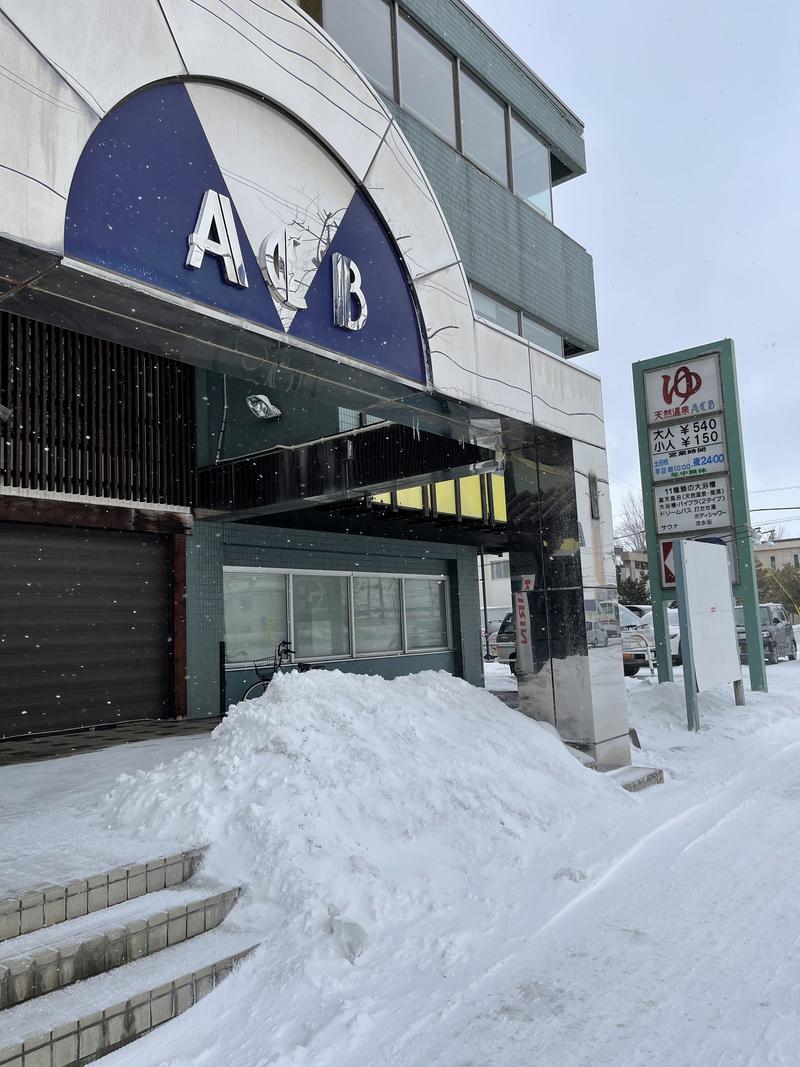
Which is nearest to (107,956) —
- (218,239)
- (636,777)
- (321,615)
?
(218,239)

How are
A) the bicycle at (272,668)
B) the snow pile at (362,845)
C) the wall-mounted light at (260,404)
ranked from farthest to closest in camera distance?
the bicycle at (272,668), the wall-mounted light at (260,404), the snow pile at (362,845)

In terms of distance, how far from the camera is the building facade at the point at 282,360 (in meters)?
4.03

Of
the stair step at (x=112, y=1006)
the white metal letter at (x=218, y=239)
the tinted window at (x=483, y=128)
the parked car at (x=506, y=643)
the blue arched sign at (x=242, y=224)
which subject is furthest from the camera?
the parked car at (x=506, y=643)

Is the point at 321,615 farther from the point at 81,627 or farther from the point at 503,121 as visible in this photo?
the point at 503,121

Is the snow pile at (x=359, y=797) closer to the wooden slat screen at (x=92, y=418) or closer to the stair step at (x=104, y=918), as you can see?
the stair step at (x=104, y=918)

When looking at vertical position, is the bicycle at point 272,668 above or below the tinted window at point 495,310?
below

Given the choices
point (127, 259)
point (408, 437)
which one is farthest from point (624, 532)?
point (127, 259)

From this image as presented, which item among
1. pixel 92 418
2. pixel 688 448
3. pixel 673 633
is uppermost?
pixel 92 418

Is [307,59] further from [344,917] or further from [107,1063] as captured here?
[107,1063]

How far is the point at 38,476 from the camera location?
906 cm

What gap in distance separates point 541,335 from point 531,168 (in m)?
3.41

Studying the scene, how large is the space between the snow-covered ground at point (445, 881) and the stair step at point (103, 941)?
0.25 meters

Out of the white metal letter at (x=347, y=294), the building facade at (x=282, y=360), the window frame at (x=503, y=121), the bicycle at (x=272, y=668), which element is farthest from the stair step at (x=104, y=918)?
the window frame at (x=503, y=121)

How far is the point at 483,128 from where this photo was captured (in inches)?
555
